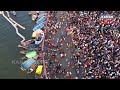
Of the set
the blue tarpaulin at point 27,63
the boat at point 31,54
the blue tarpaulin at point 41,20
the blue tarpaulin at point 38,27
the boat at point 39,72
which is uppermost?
the blue tarpaulin at point 41,20

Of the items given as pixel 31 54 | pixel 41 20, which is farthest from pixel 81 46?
pixel 41 20

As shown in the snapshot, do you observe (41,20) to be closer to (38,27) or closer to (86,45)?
(38,27)

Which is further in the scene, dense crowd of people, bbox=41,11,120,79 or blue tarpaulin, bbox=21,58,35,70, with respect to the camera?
blue tarpaulin, bbox=21,58,35,70

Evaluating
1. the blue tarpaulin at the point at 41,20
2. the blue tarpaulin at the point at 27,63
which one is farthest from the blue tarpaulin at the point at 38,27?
the blue tarpaulin at the point at 27,63

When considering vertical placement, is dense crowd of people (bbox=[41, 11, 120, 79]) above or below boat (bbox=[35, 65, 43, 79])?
above

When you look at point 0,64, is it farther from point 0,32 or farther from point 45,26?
point 45,26

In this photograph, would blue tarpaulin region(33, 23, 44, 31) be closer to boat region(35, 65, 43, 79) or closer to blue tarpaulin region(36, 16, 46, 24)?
blue tarpaulin region(36, 16, 46, 24)

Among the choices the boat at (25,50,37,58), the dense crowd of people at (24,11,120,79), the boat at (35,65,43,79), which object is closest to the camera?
the dense crowd of people at (24,11,120,79)

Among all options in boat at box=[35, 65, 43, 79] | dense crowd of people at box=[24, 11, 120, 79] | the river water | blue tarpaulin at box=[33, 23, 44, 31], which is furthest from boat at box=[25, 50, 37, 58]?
blue tarpaulin at box=[33, 23, 44, 31]

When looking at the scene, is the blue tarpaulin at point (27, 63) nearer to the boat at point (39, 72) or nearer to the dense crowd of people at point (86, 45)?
the boat at point (39, 72)
